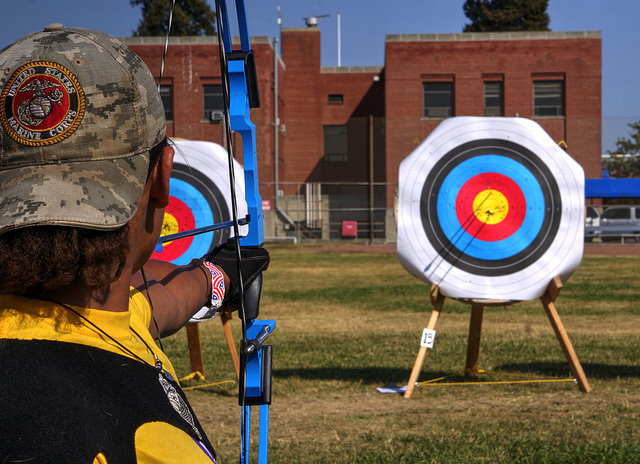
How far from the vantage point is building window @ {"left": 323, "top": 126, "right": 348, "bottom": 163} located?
89.6 ft

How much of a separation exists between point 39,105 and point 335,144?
27.5 metres

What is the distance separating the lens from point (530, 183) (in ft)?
16.2

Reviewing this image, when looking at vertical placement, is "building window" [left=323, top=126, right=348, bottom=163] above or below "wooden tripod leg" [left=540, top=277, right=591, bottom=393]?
above

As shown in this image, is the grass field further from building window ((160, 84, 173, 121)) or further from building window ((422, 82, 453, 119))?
building window ((160, 84, 173, 121))

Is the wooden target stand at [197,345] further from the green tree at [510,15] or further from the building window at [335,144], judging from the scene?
the green tree at [510,15]

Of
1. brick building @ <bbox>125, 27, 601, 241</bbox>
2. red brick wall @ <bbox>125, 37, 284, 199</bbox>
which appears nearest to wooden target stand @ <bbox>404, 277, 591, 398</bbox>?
brick building @ <bbox>125, 27, 601, 241</bbox>

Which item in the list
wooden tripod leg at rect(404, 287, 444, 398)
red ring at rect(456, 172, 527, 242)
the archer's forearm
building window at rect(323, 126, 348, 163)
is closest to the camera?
the archer's forearm

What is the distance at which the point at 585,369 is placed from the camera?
195 inches

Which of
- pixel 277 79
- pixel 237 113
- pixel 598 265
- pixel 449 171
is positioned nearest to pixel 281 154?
pixel 277 79

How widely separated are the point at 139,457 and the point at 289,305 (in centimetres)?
802

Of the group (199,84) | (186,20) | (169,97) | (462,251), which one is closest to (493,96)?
(199,84)

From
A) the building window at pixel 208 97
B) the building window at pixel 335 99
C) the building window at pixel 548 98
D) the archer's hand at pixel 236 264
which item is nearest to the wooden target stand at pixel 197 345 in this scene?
the archer's hand at pixel 236 264

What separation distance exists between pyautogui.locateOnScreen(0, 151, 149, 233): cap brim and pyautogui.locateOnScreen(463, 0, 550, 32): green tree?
39.3 m

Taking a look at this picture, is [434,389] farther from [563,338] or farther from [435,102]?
[435,102]
